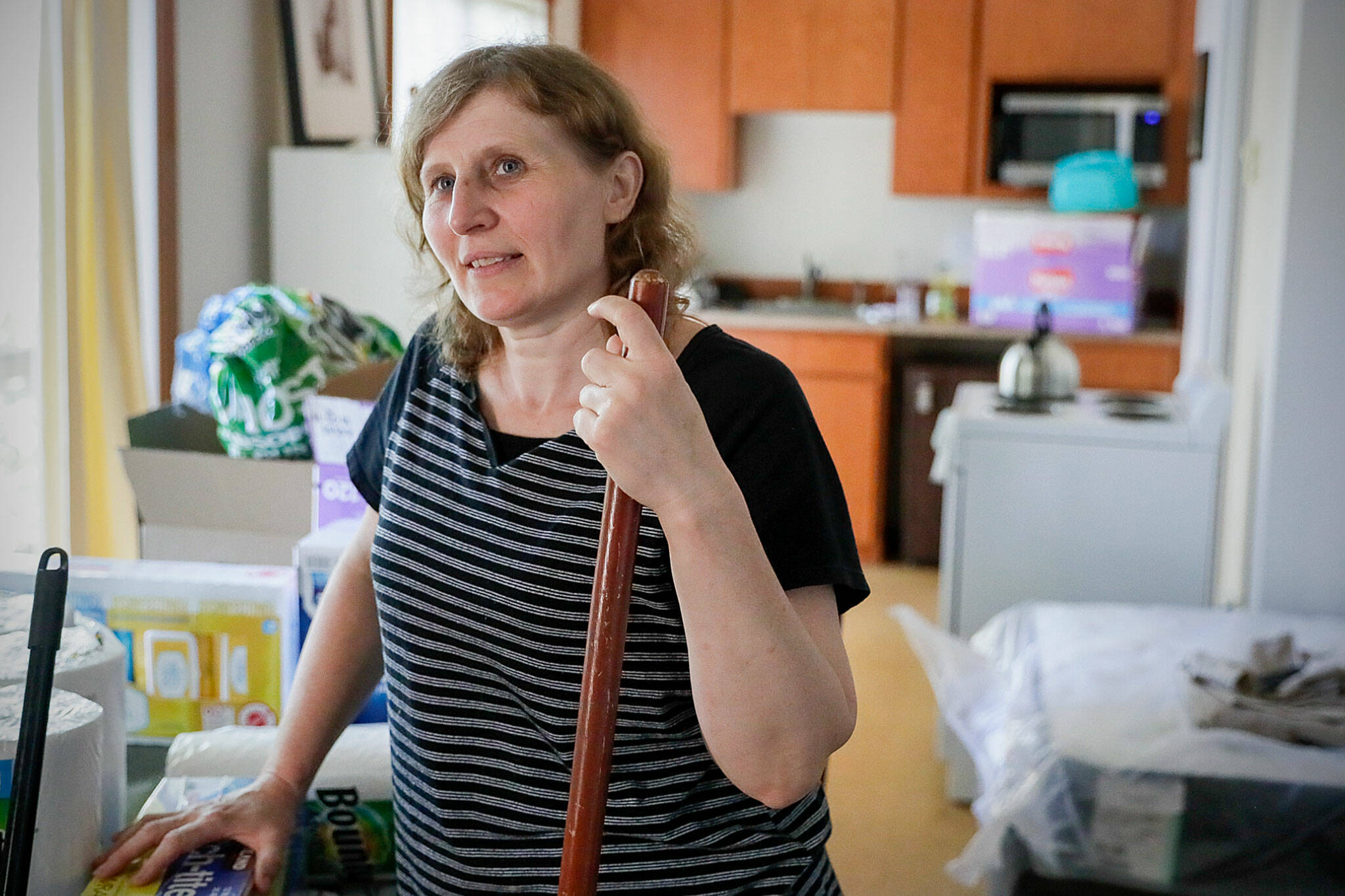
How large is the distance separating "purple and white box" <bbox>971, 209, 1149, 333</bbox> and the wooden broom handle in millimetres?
4348

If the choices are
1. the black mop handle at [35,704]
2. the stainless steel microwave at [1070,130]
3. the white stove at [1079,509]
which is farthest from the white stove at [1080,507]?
the black mop handle at [35,704]

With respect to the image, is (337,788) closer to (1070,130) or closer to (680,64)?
(1070,130)

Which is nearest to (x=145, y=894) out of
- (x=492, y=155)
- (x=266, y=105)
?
(x=492, y=155)

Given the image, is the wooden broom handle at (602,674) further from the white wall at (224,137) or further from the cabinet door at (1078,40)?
the cabinet door at (1078,40)

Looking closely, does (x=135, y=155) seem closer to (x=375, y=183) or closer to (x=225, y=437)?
(x=375, y=183)

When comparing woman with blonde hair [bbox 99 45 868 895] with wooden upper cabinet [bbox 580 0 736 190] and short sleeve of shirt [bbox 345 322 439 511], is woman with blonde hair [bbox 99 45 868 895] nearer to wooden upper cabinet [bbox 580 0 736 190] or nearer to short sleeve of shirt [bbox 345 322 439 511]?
short sleeve of shirt [bbox 345 322 439 511]

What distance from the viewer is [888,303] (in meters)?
5.53

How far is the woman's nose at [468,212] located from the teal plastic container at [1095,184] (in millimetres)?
4072

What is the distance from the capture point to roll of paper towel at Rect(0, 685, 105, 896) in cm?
78

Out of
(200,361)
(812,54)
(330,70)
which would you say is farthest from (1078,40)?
(200,361)

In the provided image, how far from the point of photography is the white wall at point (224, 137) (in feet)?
9.13

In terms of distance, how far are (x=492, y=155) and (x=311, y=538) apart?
0.49m

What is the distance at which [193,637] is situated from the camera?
1.19m

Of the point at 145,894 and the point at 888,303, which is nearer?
the point at 145,894
